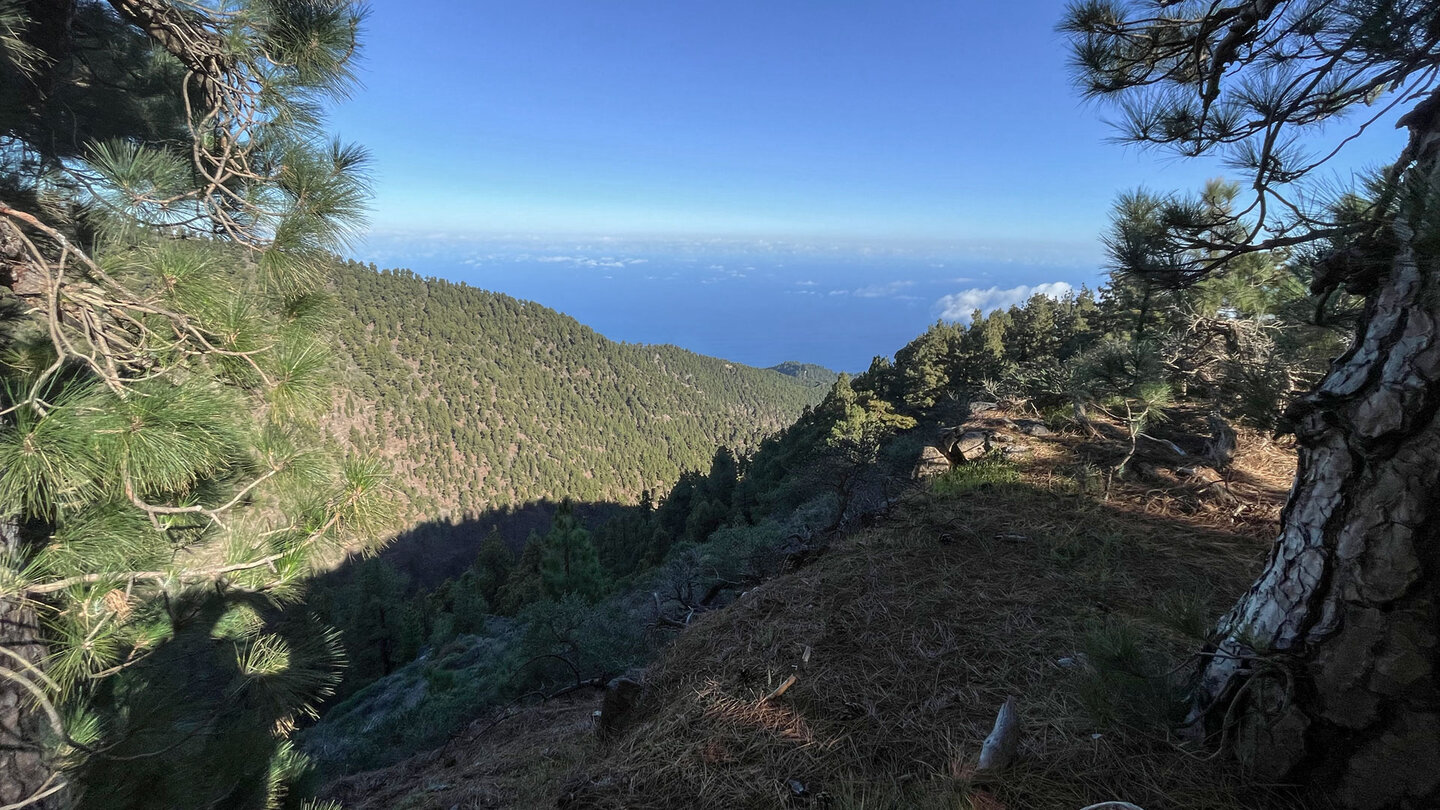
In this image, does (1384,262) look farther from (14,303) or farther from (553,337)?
(553,337)

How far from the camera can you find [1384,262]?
1135 mm

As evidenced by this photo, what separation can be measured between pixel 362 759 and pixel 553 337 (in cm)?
8742

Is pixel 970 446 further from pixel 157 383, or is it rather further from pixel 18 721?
pixel 18 721

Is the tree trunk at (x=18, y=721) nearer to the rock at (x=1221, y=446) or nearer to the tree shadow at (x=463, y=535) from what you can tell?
the rock at (x=1221, y=446)

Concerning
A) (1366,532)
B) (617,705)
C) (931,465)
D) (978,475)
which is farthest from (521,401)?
(1366,532)

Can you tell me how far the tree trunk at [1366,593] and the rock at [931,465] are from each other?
2.67 metres

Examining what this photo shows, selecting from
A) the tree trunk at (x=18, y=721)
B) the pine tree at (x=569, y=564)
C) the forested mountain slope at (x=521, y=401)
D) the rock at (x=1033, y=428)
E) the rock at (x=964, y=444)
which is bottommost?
the forested mountain slope at (x=521, y=401)

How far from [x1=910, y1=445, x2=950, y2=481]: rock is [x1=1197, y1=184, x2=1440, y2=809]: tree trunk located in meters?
2.67

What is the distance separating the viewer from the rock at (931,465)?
4.09 metres

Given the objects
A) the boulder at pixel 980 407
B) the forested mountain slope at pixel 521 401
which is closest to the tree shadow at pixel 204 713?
the boulder at pixel 980 407

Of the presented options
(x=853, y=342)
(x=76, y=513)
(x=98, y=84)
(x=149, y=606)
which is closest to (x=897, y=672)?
(x=76, y=513)

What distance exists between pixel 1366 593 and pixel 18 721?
3.28m

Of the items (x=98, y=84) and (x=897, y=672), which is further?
(x=98, y=84)

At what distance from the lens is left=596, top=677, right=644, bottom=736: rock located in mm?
2203
